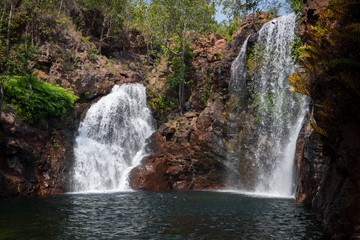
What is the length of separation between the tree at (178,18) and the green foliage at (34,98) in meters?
10.4

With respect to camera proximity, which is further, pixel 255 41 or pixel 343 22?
pixel 255 41

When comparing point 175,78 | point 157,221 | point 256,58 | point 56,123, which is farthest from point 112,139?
point 157,221

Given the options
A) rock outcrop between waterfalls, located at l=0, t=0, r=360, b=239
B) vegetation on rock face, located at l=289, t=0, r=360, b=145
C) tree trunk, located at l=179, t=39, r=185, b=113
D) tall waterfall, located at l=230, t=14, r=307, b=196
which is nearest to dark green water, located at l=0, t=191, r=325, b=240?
rock outcrop between waterfalls, located at l=0, t=0, r=360, b=239

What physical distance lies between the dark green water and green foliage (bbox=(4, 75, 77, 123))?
8.03 meters

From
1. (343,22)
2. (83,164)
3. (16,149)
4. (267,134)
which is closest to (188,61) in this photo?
(267,134)

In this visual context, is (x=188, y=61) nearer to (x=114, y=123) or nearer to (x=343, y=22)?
(x=114, y=123)

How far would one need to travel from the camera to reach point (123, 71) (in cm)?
2936

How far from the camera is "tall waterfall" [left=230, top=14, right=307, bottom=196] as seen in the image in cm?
1912

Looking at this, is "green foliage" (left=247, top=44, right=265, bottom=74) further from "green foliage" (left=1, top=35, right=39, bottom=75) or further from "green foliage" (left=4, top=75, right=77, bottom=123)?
"green foliage" (left=1, top=35, right=39, bottom=75)

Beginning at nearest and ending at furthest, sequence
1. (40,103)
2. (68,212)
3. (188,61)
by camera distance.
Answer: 1. (68,212)
2. (40,103)
3. (188,61)

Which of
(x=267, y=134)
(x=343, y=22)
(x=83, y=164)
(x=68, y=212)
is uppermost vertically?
(x=343, y=22)

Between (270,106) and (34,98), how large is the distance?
16295 mm

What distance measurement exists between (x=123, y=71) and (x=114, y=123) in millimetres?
7463

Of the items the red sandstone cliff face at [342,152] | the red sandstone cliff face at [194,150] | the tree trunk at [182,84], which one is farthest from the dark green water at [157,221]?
the tree trunk at [182,84]
